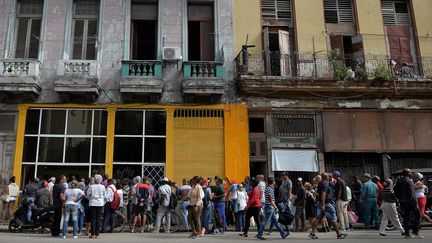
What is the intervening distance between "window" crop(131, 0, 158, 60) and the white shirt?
25.0 feet

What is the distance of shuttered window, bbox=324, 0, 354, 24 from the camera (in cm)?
1855

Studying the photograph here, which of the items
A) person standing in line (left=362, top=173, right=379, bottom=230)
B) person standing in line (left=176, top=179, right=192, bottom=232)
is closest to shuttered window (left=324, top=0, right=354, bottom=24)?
person standing in line (left=362, top=173, right=379, bottom=230)

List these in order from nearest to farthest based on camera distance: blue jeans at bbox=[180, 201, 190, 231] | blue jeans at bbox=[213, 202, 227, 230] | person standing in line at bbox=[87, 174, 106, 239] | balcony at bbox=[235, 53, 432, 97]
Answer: person standing in line at bbox=[87, 174, 106, 239] < blue jeans at bbox=[213, 202, 227, 230] < blue jeans at bbox=[180, 201, 190, 231] < balcony at bbox=[235, 53, 432, 97]

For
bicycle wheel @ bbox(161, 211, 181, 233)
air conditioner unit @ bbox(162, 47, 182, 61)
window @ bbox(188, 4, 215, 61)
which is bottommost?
bicycle wheel @ bbox(161, 211, 181, 233)

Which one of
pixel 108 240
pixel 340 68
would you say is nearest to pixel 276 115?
pixel 340 68

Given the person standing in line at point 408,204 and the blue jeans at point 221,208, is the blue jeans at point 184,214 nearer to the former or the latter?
the blue jeans at point 221,208

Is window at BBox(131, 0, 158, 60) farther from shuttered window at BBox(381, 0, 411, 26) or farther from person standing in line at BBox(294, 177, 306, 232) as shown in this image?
shuttered window at BBox(381, 0, 411, 26)

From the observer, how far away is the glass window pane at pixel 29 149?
16.0 m

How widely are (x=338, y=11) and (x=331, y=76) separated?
3471 mm

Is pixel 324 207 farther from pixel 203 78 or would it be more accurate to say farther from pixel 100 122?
pixel 100 122

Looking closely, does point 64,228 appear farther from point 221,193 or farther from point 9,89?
point 9,89

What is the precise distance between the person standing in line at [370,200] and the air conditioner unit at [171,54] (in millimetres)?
8459

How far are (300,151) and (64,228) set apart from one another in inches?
368

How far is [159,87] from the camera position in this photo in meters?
16.3
